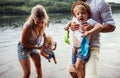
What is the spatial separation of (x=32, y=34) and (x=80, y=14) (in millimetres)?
1114

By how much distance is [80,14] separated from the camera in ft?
11.6

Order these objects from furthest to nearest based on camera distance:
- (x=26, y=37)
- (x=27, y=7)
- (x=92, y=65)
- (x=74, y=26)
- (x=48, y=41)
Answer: (x=27, y=7) < (x=48, y=41) < (x=26, y=37) < (x=74, y=26) < (x=92, y=65)

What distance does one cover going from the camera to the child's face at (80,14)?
3.52 m

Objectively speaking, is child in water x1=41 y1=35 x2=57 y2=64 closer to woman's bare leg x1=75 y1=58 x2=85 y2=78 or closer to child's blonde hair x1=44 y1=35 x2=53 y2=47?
child's blonde hair x1=44 y1=35 x2=53 y2=47

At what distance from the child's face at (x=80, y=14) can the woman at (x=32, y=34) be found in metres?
0.79

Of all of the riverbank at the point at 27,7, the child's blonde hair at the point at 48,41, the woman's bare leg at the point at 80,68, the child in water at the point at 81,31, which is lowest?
the riverbank at the point at 27,7

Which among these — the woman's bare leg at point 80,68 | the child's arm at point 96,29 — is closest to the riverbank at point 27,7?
the woman's bare leg at point 80,68

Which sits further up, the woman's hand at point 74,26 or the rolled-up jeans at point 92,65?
the woman's hand at point 74,26

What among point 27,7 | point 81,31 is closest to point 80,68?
point 81,31

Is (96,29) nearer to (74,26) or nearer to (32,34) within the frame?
(74,26)

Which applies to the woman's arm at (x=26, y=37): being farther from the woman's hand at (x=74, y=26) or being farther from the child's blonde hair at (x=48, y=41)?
the woman's hand at (x=74, y=26)

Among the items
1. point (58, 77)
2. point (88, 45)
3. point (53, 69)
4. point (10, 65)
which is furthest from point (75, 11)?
point (10, 65)

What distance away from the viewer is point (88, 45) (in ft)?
11.5

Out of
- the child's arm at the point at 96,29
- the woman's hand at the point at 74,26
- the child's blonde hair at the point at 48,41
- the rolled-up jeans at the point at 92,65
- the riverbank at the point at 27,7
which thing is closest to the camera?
the child's arm at the point at 96,29
